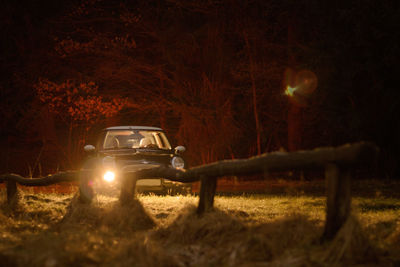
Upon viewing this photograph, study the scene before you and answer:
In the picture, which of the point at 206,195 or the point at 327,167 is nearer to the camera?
the point at 327,167

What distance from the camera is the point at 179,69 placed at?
1919 cm

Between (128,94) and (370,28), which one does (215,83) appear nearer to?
(128,94)

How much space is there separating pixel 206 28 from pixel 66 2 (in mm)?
5894

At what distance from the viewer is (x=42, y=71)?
1986 cm

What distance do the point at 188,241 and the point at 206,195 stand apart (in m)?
0.66

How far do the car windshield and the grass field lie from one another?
396cm

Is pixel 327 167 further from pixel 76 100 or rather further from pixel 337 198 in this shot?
pixel 76 100

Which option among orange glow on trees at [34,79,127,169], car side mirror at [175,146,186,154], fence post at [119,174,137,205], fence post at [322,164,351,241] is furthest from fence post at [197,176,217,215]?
orange glow on trees at [34,79,127,169]

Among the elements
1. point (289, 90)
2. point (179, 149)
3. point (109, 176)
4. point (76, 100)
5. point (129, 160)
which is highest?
point (289, 90)

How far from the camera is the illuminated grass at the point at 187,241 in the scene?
417 centimetres

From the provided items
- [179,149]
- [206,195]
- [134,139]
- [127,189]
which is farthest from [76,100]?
[206,195]

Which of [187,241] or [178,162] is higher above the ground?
[178,162]

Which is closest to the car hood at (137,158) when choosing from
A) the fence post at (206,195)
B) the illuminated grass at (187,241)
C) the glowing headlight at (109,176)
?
the glowing headlight at (109,176)

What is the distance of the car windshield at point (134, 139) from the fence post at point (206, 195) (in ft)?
17.1
